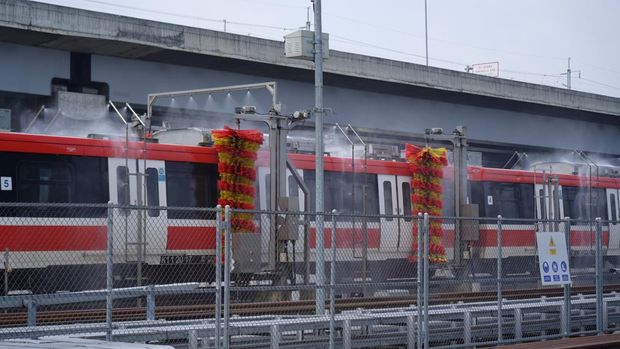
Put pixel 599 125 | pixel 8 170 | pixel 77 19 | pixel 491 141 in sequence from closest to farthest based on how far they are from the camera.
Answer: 1. pixel 8 170
2. pixel 77 19
3. pixel 491 141
4. pixel 599 125

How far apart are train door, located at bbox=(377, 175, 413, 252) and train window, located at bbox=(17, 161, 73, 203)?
8308 mm

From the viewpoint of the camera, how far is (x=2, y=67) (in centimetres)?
2733

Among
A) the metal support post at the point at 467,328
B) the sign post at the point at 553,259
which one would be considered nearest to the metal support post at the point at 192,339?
the metal support post at the point at 467,328

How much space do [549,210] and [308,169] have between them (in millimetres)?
9147

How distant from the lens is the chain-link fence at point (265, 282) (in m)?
13.8

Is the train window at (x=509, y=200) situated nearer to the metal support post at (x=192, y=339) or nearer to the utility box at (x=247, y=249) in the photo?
the utility box at (x=247, y=249)

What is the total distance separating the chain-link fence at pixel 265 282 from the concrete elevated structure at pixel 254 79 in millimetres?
7061

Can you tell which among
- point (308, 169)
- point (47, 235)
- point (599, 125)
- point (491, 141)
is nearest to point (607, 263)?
point (491, 141)

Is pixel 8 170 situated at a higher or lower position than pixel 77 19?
lower

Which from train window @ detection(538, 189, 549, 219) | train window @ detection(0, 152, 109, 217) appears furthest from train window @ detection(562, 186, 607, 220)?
train window @ detection(0, 152, 109, 217)

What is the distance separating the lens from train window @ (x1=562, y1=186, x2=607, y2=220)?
106ft

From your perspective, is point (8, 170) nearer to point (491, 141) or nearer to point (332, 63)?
point (332, 63)

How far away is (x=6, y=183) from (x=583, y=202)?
61.8 ft

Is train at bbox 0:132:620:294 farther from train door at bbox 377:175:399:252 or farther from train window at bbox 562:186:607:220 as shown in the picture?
train window at bbox 562:186:607:220
